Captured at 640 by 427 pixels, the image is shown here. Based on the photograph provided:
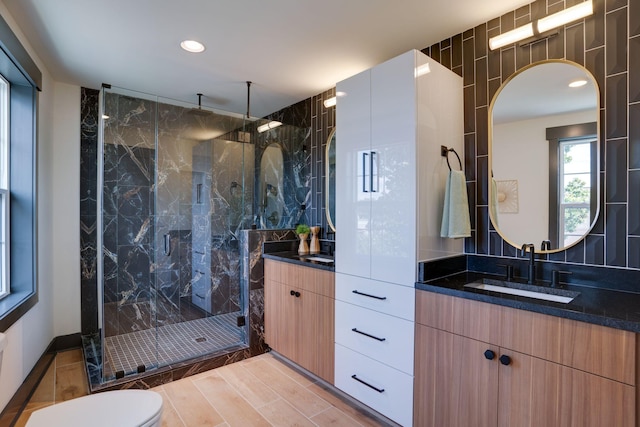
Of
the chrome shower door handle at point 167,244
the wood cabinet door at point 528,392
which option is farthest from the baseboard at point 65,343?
the wood cabinet door at point 528,392

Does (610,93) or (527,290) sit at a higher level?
(610,93)

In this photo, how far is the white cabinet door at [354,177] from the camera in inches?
83.9

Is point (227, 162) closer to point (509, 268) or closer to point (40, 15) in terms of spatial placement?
point (40, 15)

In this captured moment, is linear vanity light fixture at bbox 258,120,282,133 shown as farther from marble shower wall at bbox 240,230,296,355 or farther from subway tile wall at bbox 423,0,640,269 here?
subway tile wall at bbox 423,0,640,269

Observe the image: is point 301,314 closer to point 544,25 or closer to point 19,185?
point 19,185

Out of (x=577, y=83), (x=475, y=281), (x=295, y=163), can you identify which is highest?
(x=577, y=83)

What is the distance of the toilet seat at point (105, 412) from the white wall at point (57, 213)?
Answer: 5.23 ft

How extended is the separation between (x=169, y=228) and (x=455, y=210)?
2459mm

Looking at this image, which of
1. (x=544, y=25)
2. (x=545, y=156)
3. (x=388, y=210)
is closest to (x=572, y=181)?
(x=545, y=156)

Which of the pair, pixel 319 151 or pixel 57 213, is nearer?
pixel 57 213

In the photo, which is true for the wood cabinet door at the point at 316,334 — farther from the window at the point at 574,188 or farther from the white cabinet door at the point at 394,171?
the window at the point at 574,188

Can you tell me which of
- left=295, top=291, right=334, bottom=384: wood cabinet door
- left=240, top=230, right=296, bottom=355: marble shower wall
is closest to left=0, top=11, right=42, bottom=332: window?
left=240, top=230, right=296, bottom=355: marble shower wall

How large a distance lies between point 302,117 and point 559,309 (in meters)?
2.88

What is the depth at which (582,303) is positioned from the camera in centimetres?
139
